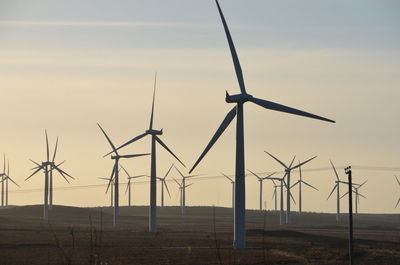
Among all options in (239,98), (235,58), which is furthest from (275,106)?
(235,58)

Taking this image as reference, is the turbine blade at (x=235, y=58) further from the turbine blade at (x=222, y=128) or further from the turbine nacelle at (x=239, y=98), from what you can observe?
the turbine blade at (x=222, y=128)

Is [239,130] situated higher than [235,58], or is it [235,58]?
[235,58]

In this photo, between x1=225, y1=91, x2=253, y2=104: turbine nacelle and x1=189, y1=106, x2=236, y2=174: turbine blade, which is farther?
x1=225, y1=91, x2=253, y2=104: turbine nacelle

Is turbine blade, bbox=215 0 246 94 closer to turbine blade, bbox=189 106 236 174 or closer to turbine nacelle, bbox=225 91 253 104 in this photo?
turbine nacelle, bbox=225 91 253 104

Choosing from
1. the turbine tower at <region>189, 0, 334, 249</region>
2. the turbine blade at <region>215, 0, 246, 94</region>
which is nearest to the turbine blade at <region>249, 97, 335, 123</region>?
the turbine tower at <region>189, 0, 334, 249</region>

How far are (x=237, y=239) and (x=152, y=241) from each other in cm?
1734

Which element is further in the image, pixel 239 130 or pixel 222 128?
pixel 239 130

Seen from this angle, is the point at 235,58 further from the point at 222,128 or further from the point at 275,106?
the point at 222,128

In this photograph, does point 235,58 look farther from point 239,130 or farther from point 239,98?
point 239,130

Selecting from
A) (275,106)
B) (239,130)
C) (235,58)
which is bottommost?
(239,130)

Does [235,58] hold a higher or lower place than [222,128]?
higher

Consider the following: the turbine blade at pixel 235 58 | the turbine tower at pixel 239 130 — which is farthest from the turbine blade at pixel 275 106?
the turbine blade at pixel 235 58

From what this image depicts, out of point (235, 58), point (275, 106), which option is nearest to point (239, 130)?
point (275, 106)

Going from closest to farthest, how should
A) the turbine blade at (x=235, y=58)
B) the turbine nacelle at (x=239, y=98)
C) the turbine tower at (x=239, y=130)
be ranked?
the turbine blade at (x=235, y=58) < the turbine tower at (x=239, y=130) < the turbine nacelle at (x=239, y=98)
